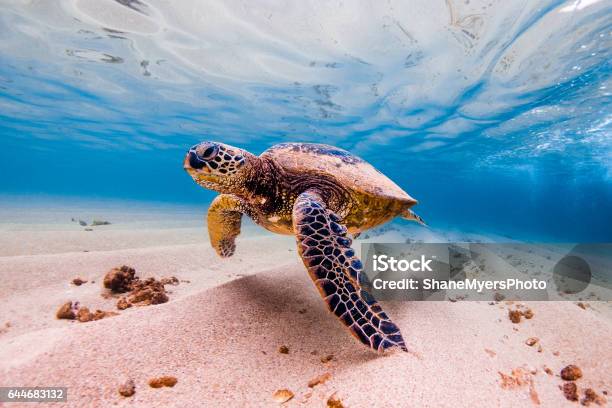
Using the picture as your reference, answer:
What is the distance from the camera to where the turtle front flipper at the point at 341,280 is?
1.88 m

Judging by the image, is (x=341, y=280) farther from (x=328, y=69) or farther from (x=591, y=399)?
(x=328, y=69)

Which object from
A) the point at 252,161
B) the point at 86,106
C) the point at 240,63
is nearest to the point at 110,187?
the point at 86,106

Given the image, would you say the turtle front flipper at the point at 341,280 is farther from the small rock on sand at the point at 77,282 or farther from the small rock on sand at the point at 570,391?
the small rock on sand at the point at 77,282

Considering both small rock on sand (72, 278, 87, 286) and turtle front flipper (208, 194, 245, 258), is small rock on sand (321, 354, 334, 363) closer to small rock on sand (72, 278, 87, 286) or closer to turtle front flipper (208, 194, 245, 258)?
turtle front flipper (208, 194, 245, 258)

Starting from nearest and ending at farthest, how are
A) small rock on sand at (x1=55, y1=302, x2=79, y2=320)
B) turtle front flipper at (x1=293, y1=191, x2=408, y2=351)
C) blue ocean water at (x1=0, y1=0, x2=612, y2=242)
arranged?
turtle front flipper at (x1=293, y1=191, x2=408, y2=351) < small rock on sand at (x1=55, y1=302, x2=79, y2=320) < blue ocean water at (x1=0, y1=0, x2=612, y2=242)

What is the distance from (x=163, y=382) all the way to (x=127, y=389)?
173 mm

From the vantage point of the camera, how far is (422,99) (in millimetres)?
14336

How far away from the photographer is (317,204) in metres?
2.61

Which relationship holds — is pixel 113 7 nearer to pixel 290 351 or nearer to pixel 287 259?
pixel 287 259

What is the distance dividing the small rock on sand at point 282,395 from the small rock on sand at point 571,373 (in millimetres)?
2193

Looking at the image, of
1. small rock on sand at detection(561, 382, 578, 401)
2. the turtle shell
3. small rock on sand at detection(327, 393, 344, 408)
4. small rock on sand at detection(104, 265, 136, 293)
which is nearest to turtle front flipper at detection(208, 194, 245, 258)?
the turtle shell

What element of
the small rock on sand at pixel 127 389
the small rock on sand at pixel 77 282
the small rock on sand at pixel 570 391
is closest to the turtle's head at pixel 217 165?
the small rock on sand at pixel 127 389

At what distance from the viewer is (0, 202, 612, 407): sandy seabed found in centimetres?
154

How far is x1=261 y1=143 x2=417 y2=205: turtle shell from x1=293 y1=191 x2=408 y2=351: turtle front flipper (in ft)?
3.05
